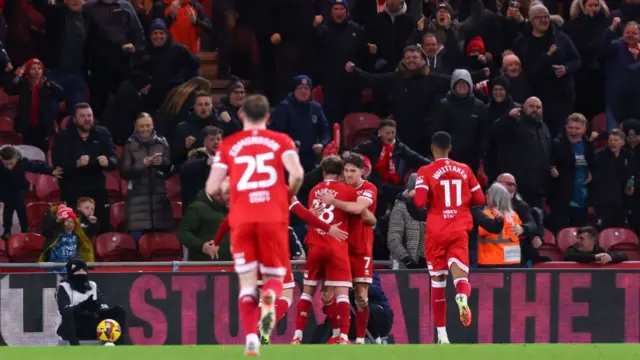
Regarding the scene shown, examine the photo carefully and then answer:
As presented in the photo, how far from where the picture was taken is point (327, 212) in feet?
48.0

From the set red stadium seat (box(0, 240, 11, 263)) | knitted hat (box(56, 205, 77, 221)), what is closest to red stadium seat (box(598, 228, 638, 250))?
knitted hat (box(56, 205, 77, 221))

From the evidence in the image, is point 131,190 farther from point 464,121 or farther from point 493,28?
point 493,28

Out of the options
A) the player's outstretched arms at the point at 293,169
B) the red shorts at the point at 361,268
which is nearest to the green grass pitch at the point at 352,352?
the player's outstretched arms at the point at 293,169

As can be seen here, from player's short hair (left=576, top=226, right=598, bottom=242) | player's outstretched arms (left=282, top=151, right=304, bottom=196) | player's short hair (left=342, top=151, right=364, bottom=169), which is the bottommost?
player's short hair (left=576, top=226, right=598, bottom=242)

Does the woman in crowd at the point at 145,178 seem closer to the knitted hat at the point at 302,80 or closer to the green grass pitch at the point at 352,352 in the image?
the knitted hat at the point at 302,80

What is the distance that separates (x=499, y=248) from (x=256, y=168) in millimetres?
6325

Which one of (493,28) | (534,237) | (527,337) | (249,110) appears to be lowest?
(527,337)

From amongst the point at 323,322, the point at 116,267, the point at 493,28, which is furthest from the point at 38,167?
the point at 493,28

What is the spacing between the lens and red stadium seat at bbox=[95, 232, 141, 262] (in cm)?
1762

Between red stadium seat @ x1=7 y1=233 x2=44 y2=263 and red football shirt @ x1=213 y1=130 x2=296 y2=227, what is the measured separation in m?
7.02

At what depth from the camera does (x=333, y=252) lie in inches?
575

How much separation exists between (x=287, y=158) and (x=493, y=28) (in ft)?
32.9

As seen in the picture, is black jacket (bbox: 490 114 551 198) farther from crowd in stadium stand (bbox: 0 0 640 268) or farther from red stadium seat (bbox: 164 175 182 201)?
red stadium seat (bbox: 164 175 182 201)

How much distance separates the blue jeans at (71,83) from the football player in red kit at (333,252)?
5728 mm
